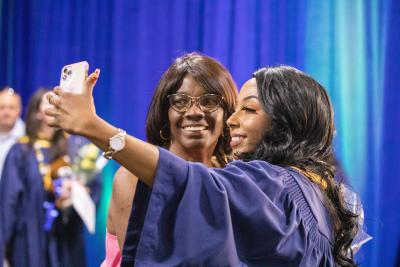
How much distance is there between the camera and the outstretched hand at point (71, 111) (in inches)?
41.6

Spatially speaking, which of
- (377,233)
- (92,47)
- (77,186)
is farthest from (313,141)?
(92,47)

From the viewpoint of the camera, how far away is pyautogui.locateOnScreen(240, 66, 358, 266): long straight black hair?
1335 mm

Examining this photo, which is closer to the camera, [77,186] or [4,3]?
[77,186]

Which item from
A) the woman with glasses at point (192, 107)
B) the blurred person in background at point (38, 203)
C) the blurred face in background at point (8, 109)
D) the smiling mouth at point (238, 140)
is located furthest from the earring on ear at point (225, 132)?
the blurred face in background at point (8, 109)

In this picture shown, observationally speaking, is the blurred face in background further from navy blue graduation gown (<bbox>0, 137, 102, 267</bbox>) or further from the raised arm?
the raised arm

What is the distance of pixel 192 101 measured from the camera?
1.88 meters

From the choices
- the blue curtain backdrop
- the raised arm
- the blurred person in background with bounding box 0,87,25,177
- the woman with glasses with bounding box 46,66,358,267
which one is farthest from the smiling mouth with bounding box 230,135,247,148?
the blurred person in background with bounding box 0,87,25,177

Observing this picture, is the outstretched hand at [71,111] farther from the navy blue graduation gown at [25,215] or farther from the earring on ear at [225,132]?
the navy blue graduation gown at [25,215]

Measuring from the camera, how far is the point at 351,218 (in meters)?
1.37

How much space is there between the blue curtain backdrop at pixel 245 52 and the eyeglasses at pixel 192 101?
3.10ft

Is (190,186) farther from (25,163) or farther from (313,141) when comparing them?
(25,163)

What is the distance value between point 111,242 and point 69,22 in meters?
2.15

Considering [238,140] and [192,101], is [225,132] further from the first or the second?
[238,140]

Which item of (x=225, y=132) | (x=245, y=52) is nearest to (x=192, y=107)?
(x=225, y=132)
